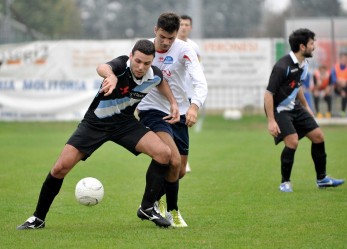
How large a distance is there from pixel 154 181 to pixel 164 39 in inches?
54.1

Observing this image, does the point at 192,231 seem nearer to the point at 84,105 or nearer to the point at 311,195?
the point at 311,195

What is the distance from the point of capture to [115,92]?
7.51 meters

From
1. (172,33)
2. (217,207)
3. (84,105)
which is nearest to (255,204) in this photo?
(217,207)

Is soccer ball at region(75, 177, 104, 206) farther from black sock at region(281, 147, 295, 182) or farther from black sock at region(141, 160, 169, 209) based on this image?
black sock at region(281, 147, 295, 182)

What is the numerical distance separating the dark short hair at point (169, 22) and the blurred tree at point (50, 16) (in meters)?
21.8

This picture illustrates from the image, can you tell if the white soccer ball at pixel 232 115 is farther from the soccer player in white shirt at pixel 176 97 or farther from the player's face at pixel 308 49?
the soccer player in white shirt at pixel 176 97

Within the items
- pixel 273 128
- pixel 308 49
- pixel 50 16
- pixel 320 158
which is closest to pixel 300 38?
pixel 308 49

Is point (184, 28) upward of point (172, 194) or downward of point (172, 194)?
upward

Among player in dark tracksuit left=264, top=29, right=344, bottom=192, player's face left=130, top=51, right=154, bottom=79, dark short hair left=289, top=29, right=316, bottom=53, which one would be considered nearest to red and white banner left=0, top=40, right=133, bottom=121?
player in dark tracksuit left=264, top=29, right=344, bottom=192

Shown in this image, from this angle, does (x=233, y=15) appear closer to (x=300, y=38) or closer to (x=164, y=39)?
(x=300, y=38)

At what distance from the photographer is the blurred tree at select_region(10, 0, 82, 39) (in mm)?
31453

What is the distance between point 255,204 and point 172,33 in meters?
2.54

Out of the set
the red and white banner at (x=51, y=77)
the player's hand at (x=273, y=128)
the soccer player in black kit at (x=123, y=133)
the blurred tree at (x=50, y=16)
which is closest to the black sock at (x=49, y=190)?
the soccer player in black kit at (x=123, y=133)

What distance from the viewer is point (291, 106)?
10562 mm
